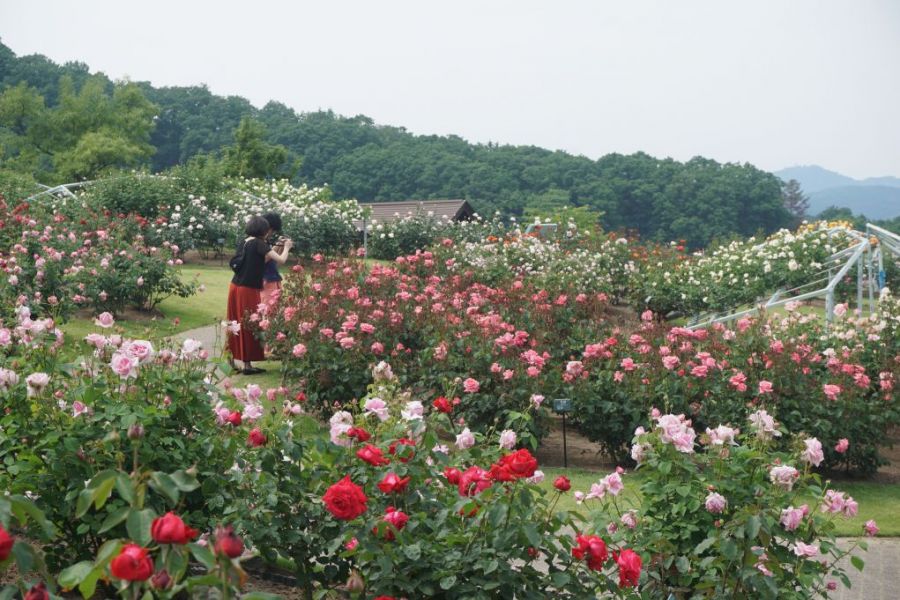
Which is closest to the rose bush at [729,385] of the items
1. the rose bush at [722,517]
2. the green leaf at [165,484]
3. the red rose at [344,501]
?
the rose bush at [722,517]

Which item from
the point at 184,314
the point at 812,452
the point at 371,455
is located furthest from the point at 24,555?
the point at 184,314

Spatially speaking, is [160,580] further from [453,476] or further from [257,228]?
[257,228]

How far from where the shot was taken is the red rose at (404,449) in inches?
111

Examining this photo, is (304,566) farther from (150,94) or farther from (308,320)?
(150,94)

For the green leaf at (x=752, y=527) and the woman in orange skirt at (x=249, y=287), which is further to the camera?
the woman in orange skirt at (x=249, y=287)

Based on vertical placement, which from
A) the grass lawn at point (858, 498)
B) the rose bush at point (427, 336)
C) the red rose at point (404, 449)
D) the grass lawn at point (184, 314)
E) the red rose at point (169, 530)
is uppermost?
the red rose at point (169, 530)

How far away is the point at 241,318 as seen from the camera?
28.7 ft

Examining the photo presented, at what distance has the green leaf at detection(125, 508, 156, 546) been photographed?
165 centimetres

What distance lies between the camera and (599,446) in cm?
749

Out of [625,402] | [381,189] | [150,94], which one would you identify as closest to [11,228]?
[625,402]

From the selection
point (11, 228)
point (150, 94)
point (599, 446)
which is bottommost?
point (599, 446)

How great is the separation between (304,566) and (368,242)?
1948 centimetres

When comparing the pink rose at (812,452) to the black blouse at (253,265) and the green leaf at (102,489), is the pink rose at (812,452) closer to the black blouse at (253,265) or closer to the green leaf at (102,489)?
the green leaf at (102,489)

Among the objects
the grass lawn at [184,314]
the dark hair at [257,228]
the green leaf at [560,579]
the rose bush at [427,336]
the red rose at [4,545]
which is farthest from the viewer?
the grass lawn at [184,314]
